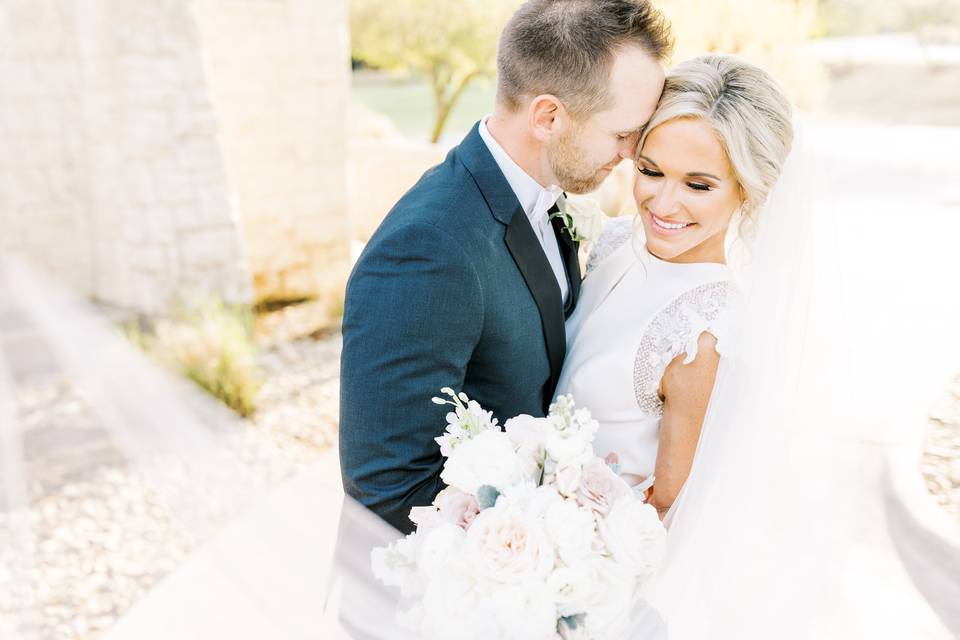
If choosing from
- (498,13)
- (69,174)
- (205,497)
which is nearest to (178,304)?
(69,174)

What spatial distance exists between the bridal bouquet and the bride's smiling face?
71cm

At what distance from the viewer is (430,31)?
13.2 m

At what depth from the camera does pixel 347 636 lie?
2074 mm

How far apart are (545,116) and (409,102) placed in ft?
90.9

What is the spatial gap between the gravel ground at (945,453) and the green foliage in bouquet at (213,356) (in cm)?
368

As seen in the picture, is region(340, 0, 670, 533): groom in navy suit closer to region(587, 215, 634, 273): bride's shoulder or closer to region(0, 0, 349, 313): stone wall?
region(587, 215, 634, 273): bride's shoulder

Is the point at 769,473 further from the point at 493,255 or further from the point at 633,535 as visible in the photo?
the point at 493,255

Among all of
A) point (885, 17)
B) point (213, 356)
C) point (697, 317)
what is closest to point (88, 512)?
point (213, 356)

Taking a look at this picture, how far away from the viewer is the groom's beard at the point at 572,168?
1.92m

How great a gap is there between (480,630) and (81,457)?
3.59 metres

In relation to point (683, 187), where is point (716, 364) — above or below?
below

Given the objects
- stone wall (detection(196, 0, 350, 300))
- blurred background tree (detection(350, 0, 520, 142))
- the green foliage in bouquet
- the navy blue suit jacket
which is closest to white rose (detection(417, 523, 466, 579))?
the navy blue suit jacket

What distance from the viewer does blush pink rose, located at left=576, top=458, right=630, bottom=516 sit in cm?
141

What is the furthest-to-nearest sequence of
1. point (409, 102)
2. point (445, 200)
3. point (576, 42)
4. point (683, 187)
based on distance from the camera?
point (409, 102), point (683, 187), point (576, 42), point (445, 200)
